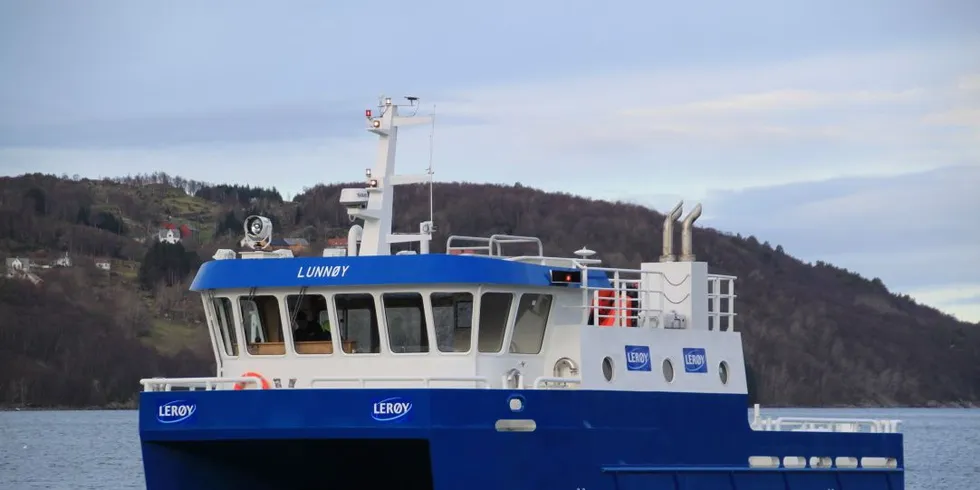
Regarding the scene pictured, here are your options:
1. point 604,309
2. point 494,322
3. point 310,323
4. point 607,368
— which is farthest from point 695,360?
point 310,323

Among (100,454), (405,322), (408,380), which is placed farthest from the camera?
(100,454)

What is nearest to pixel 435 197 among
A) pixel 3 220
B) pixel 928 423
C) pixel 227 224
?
pixel 227 224

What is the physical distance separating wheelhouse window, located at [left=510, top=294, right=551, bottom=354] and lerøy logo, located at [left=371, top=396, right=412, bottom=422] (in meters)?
2.30

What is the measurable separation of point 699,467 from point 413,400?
4.86 meters

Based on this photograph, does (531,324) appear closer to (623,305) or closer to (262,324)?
(623,305)

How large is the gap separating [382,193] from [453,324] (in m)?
2.63

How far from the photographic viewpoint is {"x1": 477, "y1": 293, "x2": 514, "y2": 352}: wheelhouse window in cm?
2003

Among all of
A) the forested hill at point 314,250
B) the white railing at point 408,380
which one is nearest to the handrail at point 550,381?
the white railing at point 408,380

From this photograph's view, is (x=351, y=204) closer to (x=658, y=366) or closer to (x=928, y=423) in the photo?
(x=658, y=366)

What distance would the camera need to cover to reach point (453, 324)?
1970cm

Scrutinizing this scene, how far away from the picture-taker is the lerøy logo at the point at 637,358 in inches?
829

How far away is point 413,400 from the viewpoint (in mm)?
18484

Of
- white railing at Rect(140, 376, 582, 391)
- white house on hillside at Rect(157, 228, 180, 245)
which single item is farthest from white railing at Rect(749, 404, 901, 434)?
white house on hillside at Rect(157, 228, 180, 245)

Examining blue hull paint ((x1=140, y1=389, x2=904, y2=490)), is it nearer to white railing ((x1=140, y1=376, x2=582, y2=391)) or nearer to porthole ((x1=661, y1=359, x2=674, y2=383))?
white railing ((x1=140, y1=376, x2=582, y2=391))
